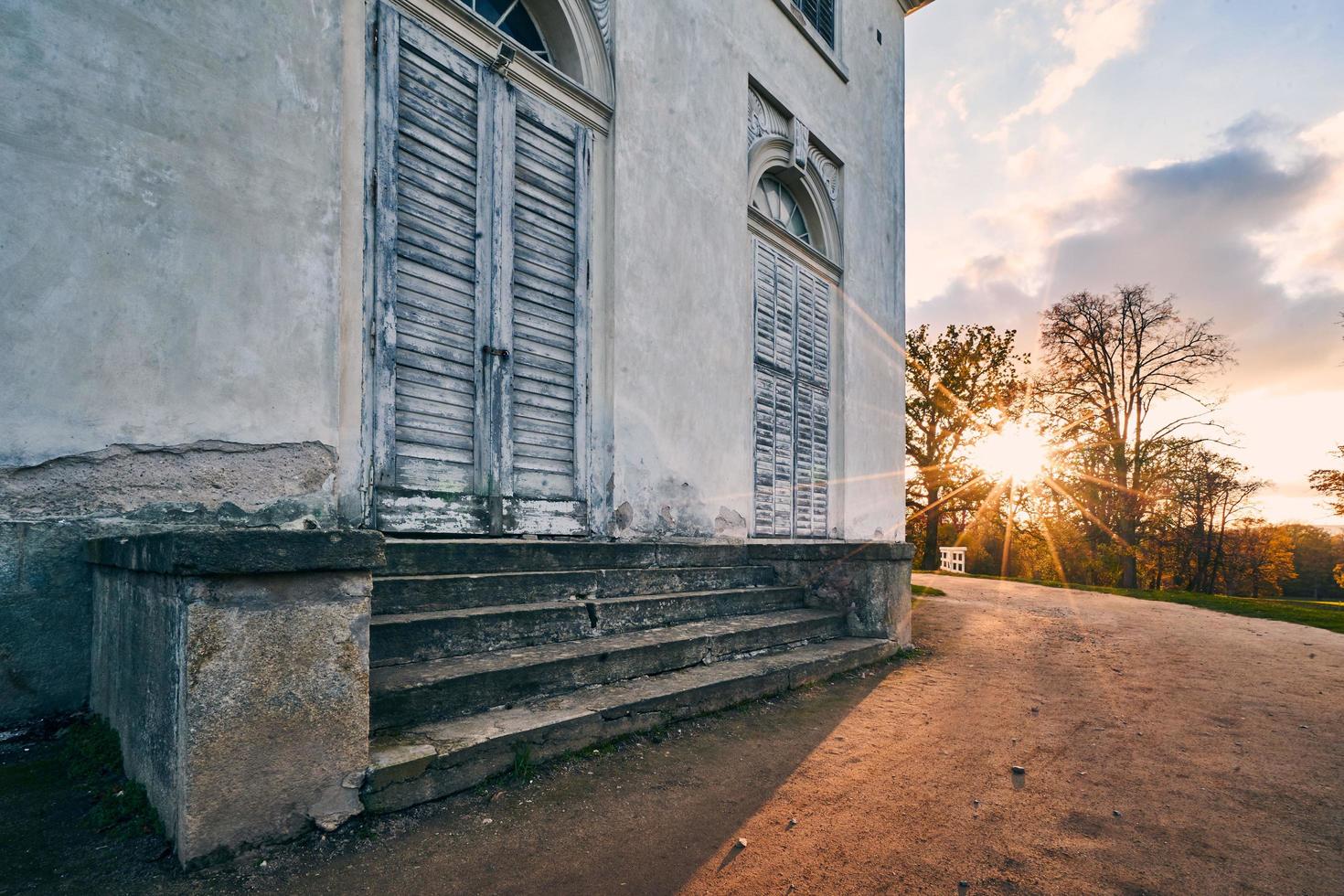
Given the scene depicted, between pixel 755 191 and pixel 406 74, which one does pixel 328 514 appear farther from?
pixel 755 191

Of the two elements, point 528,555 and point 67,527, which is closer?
point 67,527

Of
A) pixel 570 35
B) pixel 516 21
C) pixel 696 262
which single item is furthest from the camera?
pixel 696 262

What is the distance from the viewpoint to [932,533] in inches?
981

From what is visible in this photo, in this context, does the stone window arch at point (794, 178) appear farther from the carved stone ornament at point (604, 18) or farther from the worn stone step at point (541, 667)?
the worn stone step at point (541, 667)

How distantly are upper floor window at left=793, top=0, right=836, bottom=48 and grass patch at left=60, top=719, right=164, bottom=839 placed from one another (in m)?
10.2

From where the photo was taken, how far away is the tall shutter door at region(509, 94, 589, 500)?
500 centimetres

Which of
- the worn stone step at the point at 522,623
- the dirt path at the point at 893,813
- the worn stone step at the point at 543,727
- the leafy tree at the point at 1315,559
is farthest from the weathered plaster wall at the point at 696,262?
the leafy tree at the point at 1315,559

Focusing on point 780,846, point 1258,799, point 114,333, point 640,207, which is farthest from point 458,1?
point 1258,799

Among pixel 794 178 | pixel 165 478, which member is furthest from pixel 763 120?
pixel 165 478

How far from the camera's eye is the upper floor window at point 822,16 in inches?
357

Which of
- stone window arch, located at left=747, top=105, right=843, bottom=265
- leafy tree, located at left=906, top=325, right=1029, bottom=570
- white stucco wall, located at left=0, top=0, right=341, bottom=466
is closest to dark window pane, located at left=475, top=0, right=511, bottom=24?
white stucco wall, located at left=0, top=0, right=341, bottom=466

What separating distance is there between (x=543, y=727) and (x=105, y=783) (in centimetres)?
155

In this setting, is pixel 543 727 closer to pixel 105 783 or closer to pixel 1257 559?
pixel 105 783

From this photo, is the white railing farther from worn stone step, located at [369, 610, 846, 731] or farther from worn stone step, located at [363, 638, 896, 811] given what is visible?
worn stone step, located at [363, 638, 896, 811]
